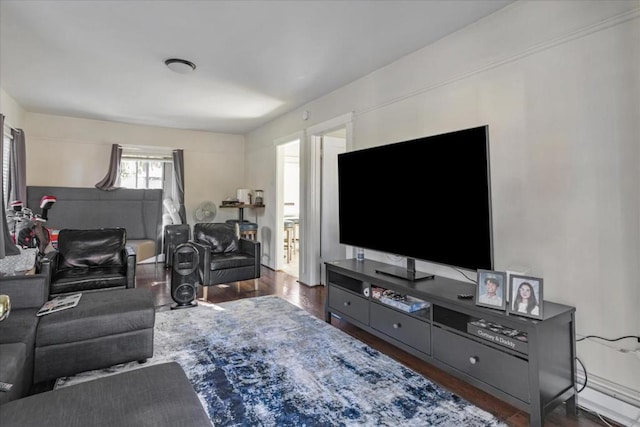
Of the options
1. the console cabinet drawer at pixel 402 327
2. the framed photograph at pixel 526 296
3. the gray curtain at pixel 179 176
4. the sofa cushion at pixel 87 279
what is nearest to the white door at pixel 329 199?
the console cabinet drawer at pixel 402 327

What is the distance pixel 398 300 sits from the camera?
2506 millimetres

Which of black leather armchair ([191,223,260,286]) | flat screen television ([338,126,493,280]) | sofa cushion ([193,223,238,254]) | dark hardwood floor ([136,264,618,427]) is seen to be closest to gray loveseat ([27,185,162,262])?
dark hardwood floor ([136,264,618,427])

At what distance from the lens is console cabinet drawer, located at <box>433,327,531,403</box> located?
5.71ft

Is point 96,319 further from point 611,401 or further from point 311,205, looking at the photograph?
point 611,401

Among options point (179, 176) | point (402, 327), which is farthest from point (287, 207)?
point (402, 327)

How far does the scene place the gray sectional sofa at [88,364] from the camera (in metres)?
1.12

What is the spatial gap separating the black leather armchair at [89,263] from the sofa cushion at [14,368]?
1602mm

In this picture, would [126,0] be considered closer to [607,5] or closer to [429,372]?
[607,5]

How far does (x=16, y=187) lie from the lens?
465 cm

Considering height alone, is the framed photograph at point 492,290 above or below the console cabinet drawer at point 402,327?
above

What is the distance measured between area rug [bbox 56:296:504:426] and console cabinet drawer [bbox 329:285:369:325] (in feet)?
0.61

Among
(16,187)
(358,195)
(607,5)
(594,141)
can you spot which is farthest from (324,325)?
(16,187)

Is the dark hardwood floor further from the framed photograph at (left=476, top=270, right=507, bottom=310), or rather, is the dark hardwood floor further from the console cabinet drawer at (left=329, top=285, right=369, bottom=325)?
the framed photograph at (left=476, top=270, right=507, bottom=310)

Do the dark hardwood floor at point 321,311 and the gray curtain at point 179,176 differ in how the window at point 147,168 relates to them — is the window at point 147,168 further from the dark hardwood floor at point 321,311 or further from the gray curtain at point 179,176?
the dark hardwood floor at point 321,311
